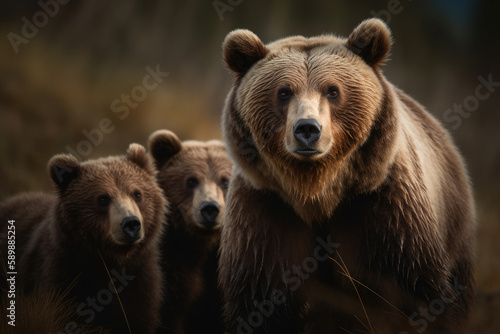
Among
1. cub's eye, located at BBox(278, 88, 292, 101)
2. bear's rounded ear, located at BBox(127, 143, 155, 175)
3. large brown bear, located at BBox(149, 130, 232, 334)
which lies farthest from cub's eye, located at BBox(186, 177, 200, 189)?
cub's eye, located at BBox(278, 88, 292, 101)

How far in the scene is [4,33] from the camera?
972cm

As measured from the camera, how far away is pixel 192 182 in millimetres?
6973

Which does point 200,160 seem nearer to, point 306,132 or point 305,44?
point 305,44

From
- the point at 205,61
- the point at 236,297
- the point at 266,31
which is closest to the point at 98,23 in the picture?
the point at 205,61

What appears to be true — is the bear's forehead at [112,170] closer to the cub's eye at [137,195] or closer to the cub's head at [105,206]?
the cub's head at [105,206]

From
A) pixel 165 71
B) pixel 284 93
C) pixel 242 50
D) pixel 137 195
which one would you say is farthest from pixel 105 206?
pixel 165 71

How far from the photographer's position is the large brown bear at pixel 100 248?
556cm

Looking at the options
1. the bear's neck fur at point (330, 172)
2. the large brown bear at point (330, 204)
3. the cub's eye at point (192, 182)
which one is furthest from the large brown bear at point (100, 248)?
the bear's neck fur at point (330, 172)

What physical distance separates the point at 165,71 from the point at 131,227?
7114mm

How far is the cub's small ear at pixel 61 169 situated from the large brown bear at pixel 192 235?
1341 millimetres

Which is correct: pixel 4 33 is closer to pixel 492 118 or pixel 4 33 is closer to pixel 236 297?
pixel 236 297

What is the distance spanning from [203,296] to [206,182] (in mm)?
1287

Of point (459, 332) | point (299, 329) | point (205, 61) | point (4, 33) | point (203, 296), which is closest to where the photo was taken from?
point (459, 332)

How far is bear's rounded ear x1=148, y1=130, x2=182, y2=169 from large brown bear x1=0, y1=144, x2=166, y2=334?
98cm
